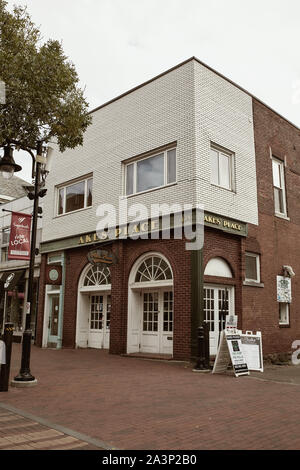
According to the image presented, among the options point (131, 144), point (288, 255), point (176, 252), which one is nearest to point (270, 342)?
point (288, 255)

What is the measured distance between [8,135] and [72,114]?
4.98 ft

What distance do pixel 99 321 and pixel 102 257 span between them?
3.43 m

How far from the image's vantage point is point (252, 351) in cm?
1119

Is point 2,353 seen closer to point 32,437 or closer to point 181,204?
point 32,437

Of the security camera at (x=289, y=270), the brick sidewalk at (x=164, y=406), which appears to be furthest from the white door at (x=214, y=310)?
the security camera at (x=289, y=270)

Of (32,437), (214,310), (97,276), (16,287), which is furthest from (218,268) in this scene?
(16,287)

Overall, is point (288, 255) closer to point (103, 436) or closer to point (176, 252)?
point (176, 252)

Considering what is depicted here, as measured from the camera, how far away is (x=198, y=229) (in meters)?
12.6

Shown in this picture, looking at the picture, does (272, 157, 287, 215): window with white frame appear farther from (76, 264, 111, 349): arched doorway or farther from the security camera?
(76, 264, 111, 349): arched doorway

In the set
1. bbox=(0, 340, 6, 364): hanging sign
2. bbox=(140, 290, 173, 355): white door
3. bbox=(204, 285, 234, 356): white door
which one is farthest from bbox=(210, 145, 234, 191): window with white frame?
bbox=(0, 340, 6, 364): hanging sign

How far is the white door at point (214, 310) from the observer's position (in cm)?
1299

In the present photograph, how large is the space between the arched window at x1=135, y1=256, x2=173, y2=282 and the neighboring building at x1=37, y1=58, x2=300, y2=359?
35 millimetres

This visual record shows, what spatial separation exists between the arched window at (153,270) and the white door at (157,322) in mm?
499

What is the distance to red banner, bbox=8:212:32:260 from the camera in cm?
1670
